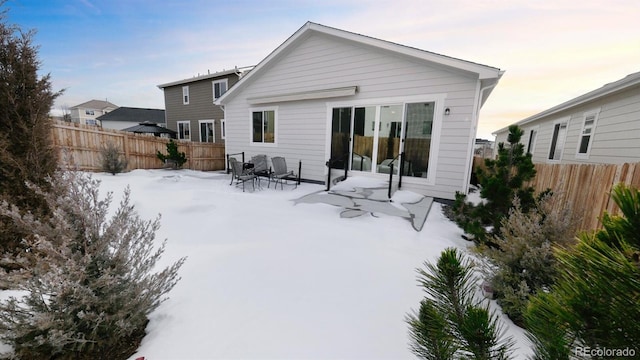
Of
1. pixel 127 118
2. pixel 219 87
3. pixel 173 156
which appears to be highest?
pixel 219 87

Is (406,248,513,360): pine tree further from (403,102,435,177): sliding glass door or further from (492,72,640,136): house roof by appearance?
(492,72,640,136): house roof

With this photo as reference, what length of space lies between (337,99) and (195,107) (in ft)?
44.6

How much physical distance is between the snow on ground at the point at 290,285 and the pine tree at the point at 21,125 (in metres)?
1.35

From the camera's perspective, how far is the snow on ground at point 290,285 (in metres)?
1.71

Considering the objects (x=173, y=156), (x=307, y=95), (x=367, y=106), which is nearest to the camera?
(x=367, y=106)

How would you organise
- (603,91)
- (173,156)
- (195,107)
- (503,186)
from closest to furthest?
(503,186) < (603,91) < (173,156) < (195,107)

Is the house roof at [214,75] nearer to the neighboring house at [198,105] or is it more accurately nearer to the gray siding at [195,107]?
the neighboring house at [198,105]

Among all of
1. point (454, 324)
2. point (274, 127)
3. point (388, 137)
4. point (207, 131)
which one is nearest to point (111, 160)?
point (274, 127)

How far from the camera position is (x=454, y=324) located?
0.64 metres

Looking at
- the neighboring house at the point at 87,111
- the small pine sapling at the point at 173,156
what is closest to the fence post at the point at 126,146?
the small pine sapling at the point at 173,156

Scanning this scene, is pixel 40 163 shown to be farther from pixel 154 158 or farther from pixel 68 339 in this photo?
pixel 154 158

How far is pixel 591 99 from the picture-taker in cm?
679

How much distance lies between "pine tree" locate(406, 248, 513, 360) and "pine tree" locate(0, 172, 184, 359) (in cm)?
183

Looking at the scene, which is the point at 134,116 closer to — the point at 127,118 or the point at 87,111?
the point at 127,118
